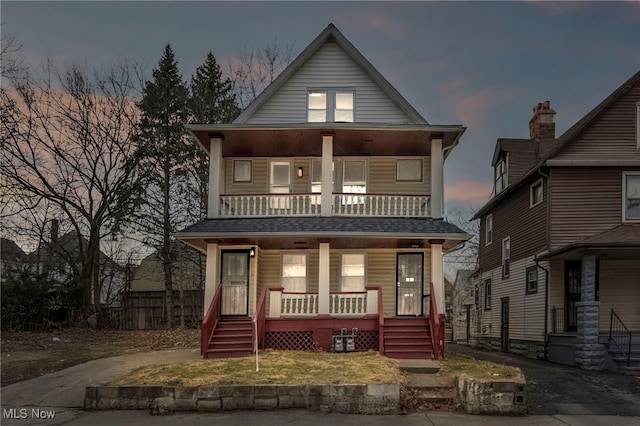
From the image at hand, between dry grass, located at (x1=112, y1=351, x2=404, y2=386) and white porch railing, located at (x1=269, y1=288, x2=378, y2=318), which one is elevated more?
white porch railing, located at (x1=269, y1=288, x2=378, y2=318)

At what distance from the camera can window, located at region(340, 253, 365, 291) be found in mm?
18328

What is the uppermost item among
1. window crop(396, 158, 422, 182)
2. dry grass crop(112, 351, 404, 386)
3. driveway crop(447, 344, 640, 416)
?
window crop(396, 158, 422, 182)

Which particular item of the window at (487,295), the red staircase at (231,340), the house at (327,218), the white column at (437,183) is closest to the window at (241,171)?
the house at (327,218)

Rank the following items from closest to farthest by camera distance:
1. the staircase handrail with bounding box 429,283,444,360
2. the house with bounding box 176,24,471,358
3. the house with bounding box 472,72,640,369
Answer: the staircase handrail with bounding box 429,283,444,360 < the house with bounding box 176,24,471,358 < the house with bounding box 472,72,640,369

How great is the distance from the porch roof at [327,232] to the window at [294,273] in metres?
0.93

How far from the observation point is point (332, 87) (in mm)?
19156

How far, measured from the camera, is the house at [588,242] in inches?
680

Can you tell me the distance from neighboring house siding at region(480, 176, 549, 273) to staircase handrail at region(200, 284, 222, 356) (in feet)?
38.8

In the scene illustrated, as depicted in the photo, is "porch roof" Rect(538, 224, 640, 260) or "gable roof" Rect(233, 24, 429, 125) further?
"gable roof" Rect(233, 24, 429, 125)

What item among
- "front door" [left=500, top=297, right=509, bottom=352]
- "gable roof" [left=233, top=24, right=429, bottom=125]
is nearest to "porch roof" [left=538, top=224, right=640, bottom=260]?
"front door" [left=500, top=297, right=509, bottom=352]

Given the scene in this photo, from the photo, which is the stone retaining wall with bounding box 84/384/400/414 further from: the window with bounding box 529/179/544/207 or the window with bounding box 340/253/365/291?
the window with bounding box 529/179/544/207

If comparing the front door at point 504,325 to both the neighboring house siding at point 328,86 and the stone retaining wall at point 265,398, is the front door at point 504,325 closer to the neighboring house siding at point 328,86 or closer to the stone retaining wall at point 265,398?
the neighboring house siding at point 328,86

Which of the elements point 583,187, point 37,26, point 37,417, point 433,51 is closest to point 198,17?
point 37,26

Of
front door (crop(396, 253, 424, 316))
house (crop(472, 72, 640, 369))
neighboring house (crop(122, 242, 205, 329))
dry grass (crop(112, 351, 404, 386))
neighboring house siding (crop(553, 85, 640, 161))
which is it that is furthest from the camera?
neighboring house (crop(122, 242, 205, 329))
